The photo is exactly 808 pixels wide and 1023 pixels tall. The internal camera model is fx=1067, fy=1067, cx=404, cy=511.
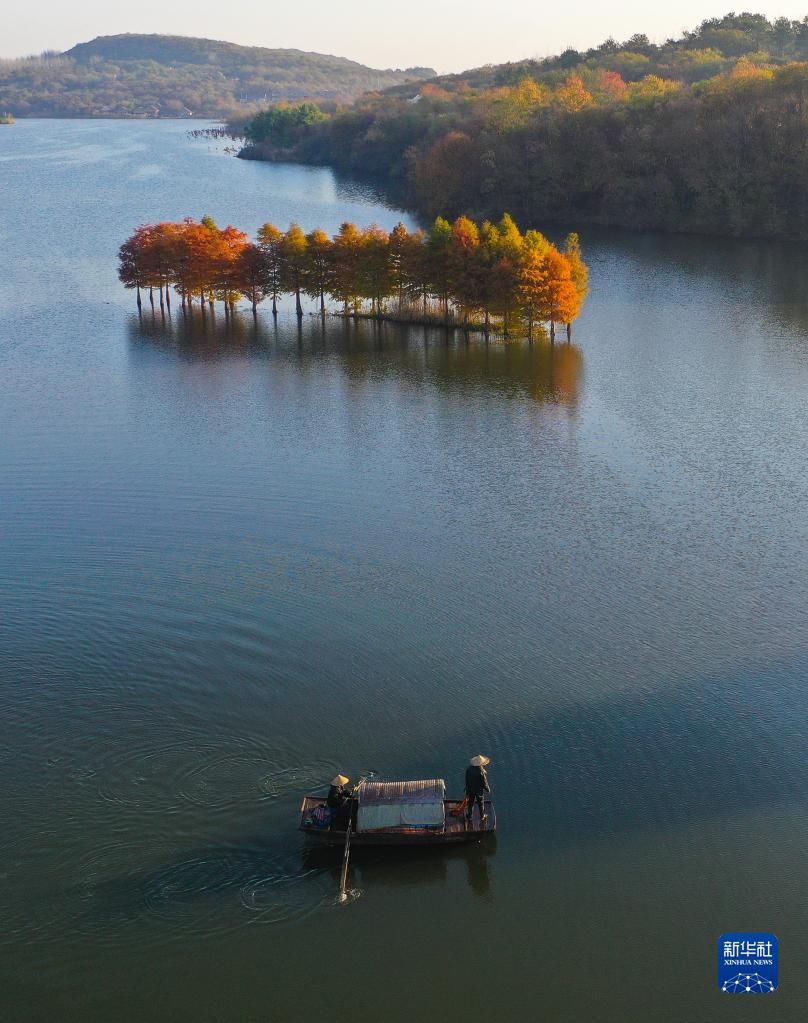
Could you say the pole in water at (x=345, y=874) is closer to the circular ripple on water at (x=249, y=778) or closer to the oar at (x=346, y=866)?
the oar at (x=346, y=866)

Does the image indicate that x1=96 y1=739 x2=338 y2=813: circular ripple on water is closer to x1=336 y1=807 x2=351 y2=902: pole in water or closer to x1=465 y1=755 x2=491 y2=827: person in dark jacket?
x1=336 y1=807 x2=351 y2=902: pole in water

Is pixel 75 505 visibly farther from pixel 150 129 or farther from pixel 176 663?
pixel 150 129

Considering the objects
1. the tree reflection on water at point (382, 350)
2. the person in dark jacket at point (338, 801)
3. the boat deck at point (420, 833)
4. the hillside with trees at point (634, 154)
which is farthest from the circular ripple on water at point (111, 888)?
the hillside with trees at point (634, 154)

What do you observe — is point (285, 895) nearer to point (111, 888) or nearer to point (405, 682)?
point (111, 888)

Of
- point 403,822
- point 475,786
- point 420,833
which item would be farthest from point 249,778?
point 475,786

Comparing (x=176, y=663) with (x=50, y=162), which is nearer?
(x=176, y=663)

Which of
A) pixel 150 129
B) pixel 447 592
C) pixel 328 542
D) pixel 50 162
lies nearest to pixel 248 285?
pixel 328 542
